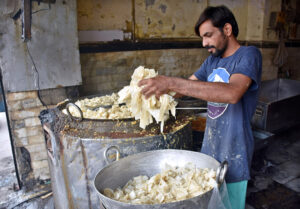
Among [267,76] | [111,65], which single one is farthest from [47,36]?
[267,76]

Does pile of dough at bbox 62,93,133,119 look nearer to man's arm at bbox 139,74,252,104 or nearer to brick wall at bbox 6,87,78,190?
man's arm at bbox 139,74,252,104

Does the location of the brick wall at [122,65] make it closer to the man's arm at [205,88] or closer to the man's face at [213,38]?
the man's face at [213,38]

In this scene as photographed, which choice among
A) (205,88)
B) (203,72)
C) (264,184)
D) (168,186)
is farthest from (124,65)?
(168,186)

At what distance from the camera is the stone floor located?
3.68 metres

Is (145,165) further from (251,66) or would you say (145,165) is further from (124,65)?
(124,65)

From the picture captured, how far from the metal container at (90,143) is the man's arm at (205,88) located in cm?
68

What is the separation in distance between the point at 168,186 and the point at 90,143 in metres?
0.91

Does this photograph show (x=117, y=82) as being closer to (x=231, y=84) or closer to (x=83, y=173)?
(x=83, y=173)

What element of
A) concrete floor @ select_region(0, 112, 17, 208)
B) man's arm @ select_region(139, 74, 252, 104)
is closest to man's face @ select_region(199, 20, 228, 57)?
man's arm @ select_region(139, 74, 252, 104)

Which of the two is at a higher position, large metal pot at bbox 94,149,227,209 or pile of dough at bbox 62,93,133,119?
pile of dough at bbox 62,93,133,119

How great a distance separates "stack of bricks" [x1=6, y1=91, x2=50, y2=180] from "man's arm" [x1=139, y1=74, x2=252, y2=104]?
2793 millimetres

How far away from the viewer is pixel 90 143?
2.26 metres

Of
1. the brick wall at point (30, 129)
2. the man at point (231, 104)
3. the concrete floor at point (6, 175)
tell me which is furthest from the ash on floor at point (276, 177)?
the concrete floor at point (6, 175)

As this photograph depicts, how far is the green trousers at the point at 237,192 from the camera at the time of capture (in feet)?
6.84
